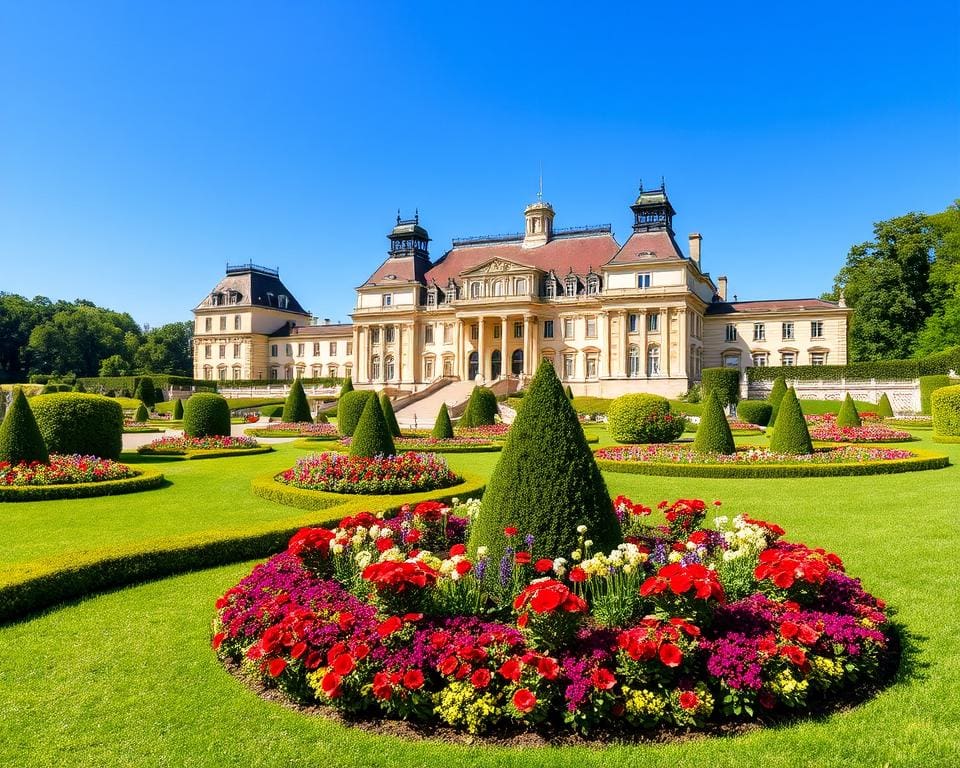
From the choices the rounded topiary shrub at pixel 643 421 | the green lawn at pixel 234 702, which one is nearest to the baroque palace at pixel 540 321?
the rounded topiary shrub at pixel 643 421

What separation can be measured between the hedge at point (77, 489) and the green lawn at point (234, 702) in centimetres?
343

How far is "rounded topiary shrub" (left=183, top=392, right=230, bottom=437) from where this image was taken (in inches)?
838

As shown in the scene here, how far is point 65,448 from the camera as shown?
15.5 metres

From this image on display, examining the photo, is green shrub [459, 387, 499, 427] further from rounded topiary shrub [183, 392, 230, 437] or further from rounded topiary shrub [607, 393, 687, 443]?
Answer: rounded topiary shrub [183, 392, 230, 437]

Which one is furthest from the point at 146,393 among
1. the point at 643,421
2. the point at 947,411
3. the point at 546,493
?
the point at 546,493

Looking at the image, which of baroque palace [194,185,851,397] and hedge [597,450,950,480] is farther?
baroque palace [194,185,851,397]

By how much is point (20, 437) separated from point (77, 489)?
2380 millimetres

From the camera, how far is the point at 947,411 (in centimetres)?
2234

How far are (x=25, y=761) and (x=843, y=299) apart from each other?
5802cm

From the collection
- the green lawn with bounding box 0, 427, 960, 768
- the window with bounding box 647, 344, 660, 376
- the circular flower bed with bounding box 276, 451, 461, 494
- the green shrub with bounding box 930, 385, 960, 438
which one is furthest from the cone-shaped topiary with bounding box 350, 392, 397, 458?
the window with bounding box 647, 344, 660, 376

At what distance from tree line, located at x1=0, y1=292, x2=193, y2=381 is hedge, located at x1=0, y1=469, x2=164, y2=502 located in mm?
68810

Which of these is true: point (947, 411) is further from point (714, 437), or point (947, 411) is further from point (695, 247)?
point (695, 247)

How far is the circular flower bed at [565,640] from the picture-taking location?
3922 mm

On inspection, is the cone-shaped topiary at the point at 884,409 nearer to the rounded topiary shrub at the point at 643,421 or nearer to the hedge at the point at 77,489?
the rounded topiary shrub at the point at 643,421
